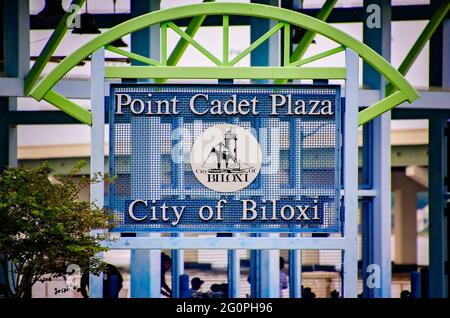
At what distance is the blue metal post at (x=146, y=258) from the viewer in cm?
1881

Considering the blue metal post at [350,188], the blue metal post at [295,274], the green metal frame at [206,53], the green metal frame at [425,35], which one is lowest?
the blue metal post at [295,274]

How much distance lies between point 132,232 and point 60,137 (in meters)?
14.9

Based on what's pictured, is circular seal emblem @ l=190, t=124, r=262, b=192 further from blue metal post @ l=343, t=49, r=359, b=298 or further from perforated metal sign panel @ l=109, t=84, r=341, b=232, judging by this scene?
blue metal post @ l=343, t=49, r=359, b=298

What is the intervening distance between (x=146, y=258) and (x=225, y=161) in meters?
5.25

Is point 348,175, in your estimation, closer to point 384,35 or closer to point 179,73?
point 179,73

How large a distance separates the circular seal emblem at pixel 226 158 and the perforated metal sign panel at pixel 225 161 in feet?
0.04

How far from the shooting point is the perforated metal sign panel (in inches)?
567

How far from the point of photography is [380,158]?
67.1 feet

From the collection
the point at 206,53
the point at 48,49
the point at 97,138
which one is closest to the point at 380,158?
the point at 48,49

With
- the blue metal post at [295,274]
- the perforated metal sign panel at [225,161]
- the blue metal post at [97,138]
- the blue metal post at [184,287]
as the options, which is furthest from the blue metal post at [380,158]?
the blue metal post at [97,138]

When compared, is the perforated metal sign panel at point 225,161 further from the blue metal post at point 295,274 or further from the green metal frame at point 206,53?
the blue metal post at point 295,274

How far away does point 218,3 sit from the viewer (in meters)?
14.5

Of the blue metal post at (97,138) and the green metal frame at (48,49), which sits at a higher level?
the green metal frame at (48,49)

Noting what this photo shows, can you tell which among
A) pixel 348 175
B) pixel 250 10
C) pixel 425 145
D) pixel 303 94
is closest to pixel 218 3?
pixel 250 10
